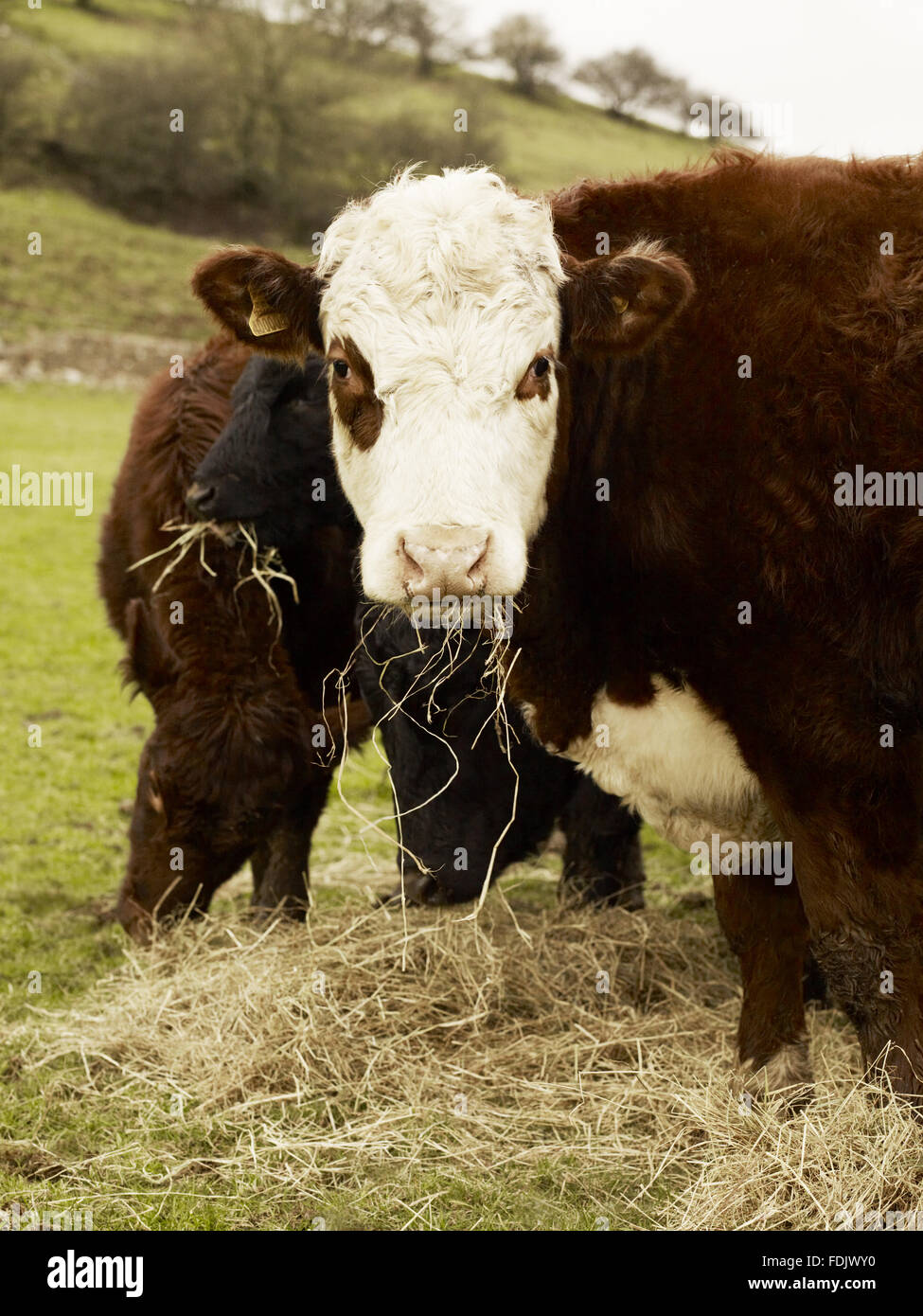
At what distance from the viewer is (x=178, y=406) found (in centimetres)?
572

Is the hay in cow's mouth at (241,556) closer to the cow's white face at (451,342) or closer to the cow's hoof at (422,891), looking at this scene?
the cow's hoof at (422,891)

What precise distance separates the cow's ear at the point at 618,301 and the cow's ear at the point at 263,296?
740 mm

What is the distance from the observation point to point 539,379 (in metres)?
3.37

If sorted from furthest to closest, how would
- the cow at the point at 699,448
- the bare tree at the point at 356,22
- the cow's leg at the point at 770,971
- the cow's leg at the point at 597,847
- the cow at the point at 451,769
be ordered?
the bare tree at the point at 356,22 → the cow's leg at the point at 597,847 → the cow at the point at 451,769 → the cow's leg at the point at 770,971 → the cow at the point at 699,448

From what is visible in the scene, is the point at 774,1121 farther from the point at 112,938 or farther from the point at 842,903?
the point at 112,938

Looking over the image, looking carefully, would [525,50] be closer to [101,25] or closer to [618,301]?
[101,25]

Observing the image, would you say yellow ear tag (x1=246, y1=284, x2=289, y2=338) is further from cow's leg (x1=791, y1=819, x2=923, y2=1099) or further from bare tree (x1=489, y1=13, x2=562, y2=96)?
bare tree (x1=489, y1=13, x2=562, y2=96)

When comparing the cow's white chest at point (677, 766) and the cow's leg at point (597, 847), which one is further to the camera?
the cow's leg at point (597, 847)

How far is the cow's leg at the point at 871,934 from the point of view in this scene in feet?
11.3

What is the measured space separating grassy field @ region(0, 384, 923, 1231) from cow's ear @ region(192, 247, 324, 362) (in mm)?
1993

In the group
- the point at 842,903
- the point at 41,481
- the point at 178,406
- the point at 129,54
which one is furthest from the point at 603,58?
the point at 842,903

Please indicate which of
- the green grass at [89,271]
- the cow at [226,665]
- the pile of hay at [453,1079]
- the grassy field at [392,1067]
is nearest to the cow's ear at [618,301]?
the grassy field at [392,1067]

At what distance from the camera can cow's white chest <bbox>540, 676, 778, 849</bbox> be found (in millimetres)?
3707

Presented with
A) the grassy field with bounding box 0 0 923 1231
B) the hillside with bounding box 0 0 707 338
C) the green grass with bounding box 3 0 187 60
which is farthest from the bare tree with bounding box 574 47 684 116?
the grassy field with bounding box 0 0 923 1231
